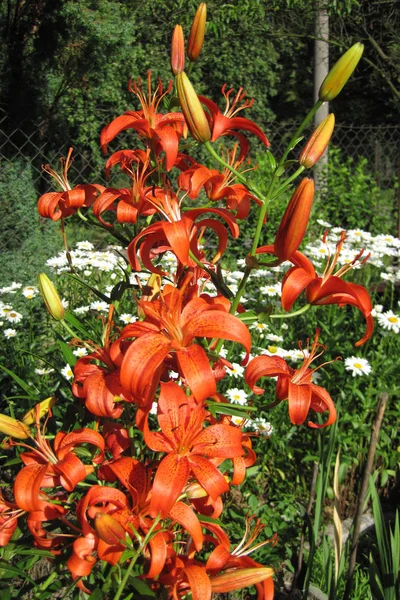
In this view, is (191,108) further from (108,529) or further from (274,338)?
(274,338)

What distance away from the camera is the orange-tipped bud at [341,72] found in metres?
0.95

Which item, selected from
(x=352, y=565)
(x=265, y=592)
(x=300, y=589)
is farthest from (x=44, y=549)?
(x=300, y=589)

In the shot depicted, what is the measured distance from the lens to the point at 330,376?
101 inches

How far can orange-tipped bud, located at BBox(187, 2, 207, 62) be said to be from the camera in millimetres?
1183

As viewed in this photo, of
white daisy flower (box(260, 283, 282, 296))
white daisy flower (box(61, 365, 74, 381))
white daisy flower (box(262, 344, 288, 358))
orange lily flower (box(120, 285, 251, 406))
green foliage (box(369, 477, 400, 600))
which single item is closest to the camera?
orange lily flower (box(120, 285, 251, 406))

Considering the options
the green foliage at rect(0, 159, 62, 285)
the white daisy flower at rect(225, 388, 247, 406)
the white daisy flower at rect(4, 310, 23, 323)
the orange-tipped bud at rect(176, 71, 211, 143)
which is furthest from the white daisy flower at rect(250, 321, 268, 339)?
the green foliage at rect(0, 159, 62, 285)

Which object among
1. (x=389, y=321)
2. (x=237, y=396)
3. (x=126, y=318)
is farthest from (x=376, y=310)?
(x=126, y=318)

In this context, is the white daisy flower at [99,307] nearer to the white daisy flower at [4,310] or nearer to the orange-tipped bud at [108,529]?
the white daisy flower at [4,310]

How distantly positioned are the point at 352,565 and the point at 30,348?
173 centimetres

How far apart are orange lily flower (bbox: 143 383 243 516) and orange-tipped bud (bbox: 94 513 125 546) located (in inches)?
4.0

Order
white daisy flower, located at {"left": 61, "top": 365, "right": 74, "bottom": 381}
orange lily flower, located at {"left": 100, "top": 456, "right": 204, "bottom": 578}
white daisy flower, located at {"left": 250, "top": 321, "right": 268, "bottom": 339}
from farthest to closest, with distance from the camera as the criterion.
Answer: white daisy flower, located at {"left": 250, "top": 321, "right": 268, "bottom": 339} → white daisy flower, located at {"left": 61, "top": 365, "right": 74, "bottom": 381} → orange lily flower, located at {"left": 100, "top": 456, "right": 204, "bottom": 578}

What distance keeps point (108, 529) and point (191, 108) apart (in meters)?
0.66

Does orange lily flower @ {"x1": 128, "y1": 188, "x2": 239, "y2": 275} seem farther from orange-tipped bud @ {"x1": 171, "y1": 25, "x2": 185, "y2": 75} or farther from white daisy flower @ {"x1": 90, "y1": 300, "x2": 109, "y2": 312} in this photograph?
white daisy flower @ {"x1": 90, "y1": 300, "x2": 109, "y2": 312}

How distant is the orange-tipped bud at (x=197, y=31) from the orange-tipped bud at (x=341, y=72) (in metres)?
0.34
